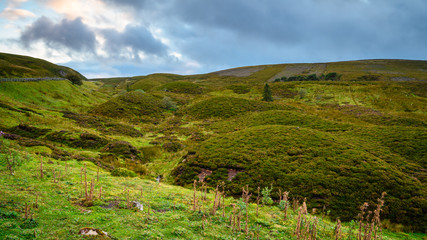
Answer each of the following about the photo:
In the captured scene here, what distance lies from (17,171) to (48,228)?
30.8ft

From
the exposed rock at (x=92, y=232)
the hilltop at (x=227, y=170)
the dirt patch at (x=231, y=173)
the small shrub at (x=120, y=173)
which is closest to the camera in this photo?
the exposed rock at (x=92, y=232)

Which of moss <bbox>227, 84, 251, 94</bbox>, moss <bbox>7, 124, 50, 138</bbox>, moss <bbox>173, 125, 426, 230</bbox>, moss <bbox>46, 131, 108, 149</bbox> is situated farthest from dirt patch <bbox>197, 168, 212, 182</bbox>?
moss <bbox>227, 84, 251, 94</bbox>

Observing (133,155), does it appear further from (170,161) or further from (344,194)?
(344,194)

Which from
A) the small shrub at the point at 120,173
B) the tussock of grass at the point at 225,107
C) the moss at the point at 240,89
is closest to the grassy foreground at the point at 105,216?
the small shrub at the point at 120,173

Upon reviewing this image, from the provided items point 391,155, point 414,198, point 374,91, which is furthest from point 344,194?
point 374,91

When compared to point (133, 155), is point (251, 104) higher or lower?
higher

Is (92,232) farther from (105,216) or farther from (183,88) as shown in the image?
(183,88)

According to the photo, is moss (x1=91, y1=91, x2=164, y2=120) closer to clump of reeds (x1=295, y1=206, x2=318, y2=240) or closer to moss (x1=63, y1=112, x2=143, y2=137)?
moss (x1=63, y1=112, x2=143, y2=137)

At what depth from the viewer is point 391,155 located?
2406 cm

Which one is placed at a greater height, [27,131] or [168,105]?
[168,105]

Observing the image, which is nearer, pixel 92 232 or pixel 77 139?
pixel 92 232

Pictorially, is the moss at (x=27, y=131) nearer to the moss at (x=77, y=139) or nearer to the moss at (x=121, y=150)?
the moss at (x=77, y=139)

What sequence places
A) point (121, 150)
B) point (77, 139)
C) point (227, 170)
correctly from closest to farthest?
point (227, 170)
point (77, 139)
point (121, 150)

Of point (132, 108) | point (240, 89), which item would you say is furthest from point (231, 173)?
point (240, 89)
